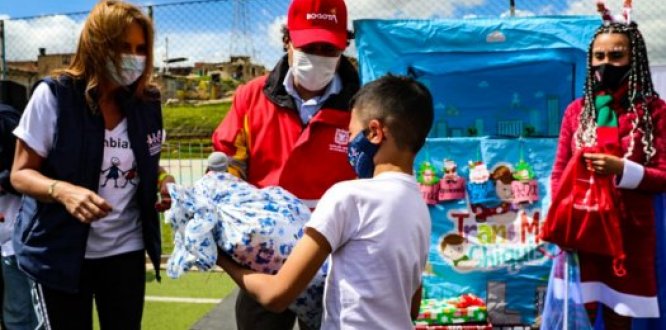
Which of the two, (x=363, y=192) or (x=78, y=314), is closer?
(x=363, y=192)

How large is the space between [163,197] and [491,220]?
97.8 inches

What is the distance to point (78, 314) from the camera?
1896mm

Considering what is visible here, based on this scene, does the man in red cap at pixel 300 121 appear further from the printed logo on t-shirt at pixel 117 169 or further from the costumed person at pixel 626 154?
the costumed person at pixel 626 154

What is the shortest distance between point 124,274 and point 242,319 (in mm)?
424

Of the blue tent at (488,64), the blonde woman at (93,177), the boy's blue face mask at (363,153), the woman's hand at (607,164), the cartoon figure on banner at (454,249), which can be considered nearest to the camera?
the boy's blue face mask at (363,153)

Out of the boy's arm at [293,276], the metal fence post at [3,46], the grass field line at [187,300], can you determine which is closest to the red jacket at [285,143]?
the boy's arm at [293,276]

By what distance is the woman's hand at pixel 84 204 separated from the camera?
163 centimetres

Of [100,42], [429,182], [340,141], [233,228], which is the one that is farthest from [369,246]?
[429,182]

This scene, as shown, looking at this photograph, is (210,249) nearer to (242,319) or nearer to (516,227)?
(242,319)

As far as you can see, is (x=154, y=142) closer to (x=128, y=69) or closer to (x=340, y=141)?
(x=128, y=69)

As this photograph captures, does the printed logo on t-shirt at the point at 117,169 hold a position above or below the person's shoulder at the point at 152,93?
below

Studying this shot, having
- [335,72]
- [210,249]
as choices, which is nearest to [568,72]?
[335,72]

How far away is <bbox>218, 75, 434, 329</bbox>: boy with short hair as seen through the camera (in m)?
1.33

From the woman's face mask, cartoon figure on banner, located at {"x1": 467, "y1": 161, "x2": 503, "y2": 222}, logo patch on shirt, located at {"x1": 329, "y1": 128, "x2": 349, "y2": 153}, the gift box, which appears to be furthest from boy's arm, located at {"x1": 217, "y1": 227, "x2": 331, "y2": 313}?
cartoon figure on banner, located at {"x1": 467, "y1": 161, "x2": 503, "y2": 222}
